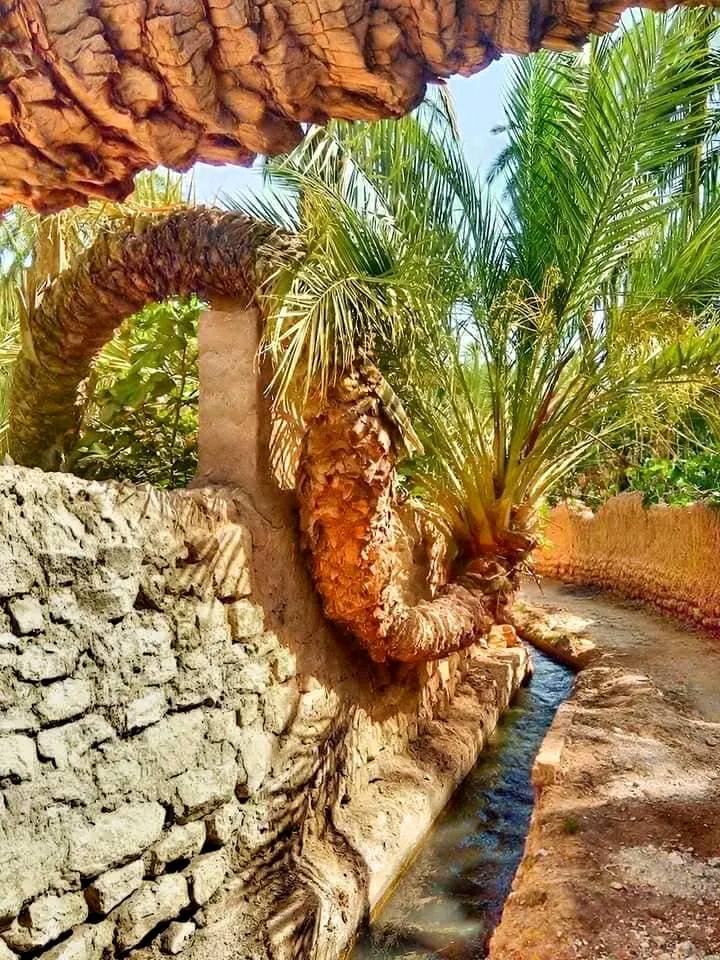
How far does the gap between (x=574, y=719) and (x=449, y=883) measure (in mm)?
1664

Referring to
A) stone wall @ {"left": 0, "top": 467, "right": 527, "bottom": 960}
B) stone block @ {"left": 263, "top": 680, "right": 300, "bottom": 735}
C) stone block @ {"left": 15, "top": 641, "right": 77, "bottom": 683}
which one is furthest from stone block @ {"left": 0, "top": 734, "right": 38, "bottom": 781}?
stone block @ {"left": 263, "top": 680, "right": 300, "bottom": 735}

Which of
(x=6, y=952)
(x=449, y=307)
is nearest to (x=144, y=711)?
(x=6, y=952)

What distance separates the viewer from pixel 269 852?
10.2 ft

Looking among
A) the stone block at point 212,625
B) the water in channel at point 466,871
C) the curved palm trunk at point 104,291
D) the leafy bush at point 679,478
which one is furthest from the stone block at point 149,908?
the leafy bush at point 679,478

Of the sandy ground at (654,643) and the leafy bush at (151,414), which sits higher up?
the leafy bush at (151,414)

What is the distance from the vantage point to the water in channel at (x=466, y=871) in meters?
3.38

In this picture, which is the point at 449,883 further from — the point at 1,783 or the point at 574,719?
the point at 1,783

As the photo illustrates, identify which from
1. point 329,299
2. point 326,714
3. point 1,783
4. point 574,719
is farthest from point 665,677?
point 1,783

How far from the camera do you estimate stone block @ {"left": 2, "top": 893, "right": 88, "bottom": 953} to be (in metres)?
2.01

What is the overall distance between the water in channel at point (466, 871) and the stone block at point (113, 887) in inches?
51.9

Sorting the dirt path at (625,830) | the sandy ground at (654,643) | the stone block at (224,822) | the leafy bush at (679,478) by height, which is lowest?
the dirt path at (625,830)

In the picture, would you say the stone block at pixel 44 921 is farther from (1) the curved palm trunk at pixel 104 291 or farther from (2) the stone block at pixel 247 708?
(1) the curved palm trunk at pixel 104 291

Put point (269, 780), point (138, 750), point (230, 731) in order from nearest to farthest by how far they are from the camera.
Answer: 1. point (138, 750)
2. point (230, 731)
3. point (269, 780)

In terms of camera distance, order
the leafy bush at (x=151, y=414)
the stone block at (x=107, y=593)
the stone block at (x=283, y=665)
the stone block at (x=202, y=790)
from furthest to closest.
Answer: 1. the leafy bush at (x=151, y=414)
2. the stone block at (x=283, y=665)
3. the stone block at (x=202, y=790)
4. the stone block at (x=107, y=593)
